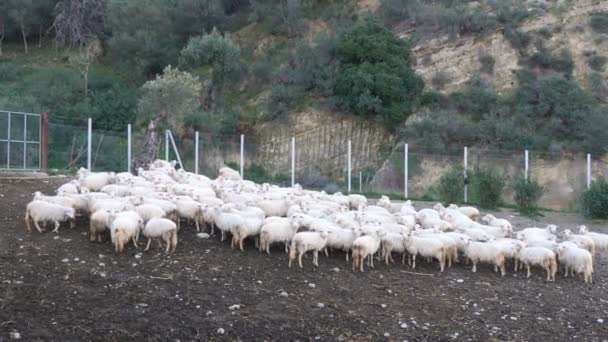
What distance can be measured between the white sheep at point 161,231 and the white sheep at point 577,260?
663 cm

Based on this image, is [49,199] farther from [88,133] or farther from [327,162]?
[327,162]

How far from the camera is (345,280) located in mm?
10242

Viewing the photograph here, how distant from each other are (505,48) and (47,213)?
31978 millimetres

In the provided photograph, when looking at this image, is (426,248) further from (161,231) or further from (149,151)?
(149,151)

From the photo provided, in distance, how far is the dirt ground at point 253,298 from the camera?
8.18 metres

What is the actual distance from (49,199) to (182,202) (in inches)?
90.2

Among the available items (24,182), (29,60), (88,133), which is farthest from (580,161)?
(29,60)

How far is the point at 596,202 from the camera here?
62.8 ft

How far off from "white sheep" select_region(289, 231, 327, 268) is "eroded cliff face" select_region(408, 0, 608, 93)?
2822 cm

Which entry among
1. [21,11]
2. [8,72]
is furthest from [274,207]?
[21,11]

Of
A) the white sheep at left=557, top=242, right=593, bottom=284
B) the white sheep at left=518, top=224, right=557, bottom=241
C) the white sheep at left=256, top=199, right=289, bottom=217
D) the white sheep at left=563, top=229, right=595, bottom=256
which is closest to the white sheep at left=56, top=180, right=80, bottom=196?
the white sheep at left=256, top=199, right=289, bottom=217

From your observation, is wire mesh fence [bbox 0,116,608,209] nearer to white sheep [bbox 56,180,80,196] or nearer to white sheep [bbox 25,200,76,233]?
white sheep [bbox 56,180,80,196]

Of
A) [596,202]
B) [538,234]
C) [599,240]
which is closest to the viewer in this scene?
[538,234]

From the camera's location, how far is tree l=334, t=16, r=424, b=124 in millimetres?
36281
